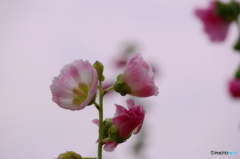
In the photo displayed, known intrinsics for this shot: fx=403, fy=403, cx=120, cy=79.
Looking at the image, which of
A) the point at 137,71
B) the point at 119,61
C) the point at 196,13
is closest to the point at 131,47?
the point at 119,61

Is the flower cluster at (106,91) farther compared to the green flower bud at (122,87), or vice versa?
the green flower bud at (122,87)

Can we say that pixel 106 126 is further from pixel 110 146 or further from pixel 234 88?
pixel 234 88

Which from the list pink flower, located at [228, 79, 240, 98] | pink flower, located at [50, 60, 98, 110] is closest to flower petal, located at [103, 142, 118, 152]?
pink flower, located at [50, 60, 98, 110]

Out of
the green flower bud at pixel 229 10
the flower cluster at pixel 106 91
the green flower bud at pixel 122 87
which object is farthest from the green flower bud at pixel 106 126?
the green flower bud at pixel 229 10

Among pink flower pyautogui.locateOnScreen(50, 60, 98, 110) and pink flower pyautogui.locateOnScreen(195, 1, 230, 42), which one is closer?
pink flower pyautogui.locateOnScreen(50, 60, 98, 110)

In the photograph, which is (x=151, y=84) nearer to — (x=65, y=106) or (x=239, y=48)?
(x=65, y=106)

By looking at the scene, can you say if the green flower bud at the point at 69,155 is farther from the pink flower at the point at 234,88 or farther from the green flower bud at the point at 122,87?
the pink flower at the point at 234,88

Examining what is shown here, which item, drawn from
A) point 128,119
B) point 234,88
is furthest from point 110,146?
point 234,88

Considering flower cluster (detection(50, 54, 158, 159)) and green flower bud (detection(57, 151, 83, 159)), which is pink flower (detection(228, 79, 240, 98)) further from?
green flower bud (detection(57, 151, 83, 159))
